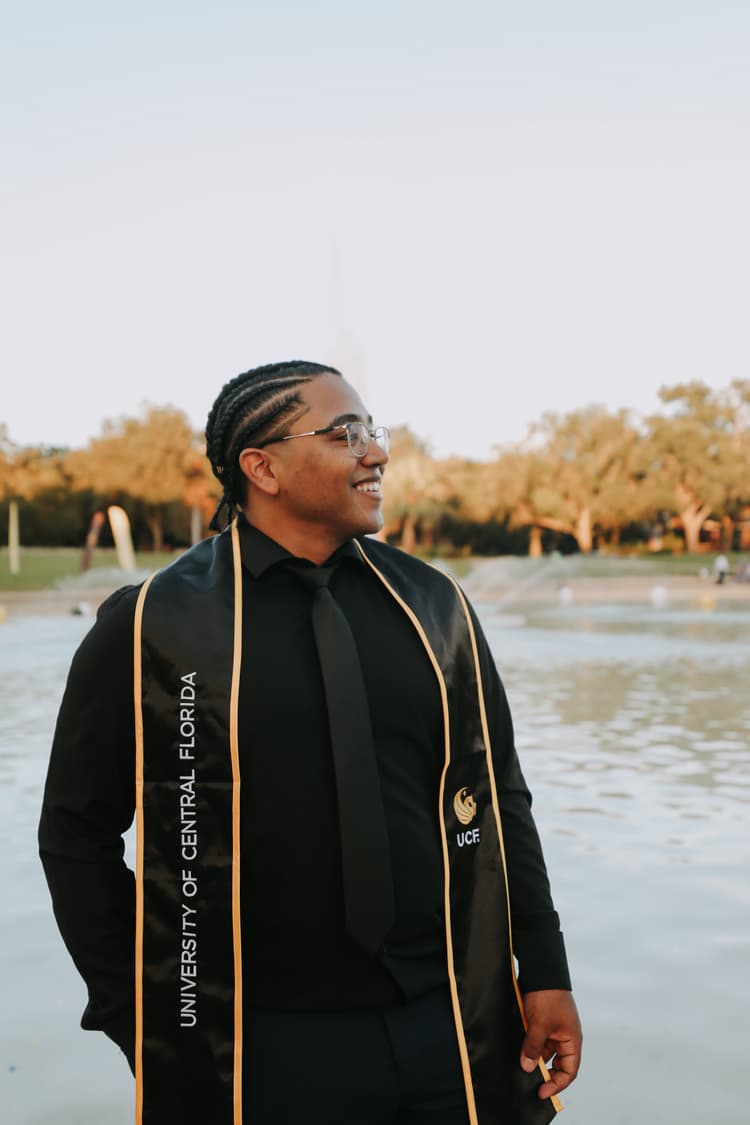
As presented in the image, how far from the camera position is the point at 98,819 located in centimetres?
207

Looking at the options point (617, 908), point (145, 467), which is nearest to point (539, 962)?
point (617, 908)

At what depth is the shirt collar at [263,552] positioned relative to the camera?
214cm

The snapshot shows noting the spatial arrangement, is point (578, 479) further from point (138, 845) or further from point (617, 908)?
point (138, 845)

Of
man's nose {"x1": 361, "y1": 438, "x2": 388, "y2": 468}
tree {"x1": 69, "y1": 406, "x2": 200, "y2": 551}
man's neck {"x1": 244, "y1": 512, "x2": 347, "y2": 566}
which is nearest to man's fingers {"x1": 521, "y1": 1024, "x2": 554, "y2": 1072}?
man's neck {"x1": 244, "y1": 512, "x2": 347, "y2": 566}

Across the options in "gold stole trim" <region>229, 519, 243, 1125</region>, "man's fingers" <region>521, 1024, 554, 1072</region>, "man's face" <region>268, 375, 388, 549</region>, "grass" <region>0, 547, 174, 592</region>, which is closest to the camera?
"gold stole trim" <region>229, 519, 243, 1125</region>

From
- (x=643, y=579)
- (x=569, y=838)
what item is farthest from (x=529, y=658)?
(x=643, y=579)

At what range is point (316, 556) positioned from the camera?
7.41ft

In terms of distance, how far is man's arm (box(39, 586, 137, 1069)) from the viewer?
2023mm

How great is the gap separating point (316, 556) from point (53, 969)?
3.71 metres

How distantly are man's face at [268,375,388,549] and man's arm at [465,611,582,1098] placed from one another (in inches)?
11.5

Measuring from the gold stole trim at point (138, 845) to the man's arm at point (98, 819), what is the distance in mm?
23

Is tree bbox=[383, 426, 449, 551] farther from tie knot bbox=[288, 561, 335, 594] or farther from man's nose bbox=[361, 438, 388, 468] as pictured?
tie knot bbox=[288, 561, 335, 594]

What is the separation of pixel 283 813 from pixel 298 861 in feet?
0.26

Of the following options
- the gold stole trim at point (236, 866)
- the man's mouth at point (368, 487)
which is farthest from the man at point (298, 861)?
the man's mouth at point (368, 487)
